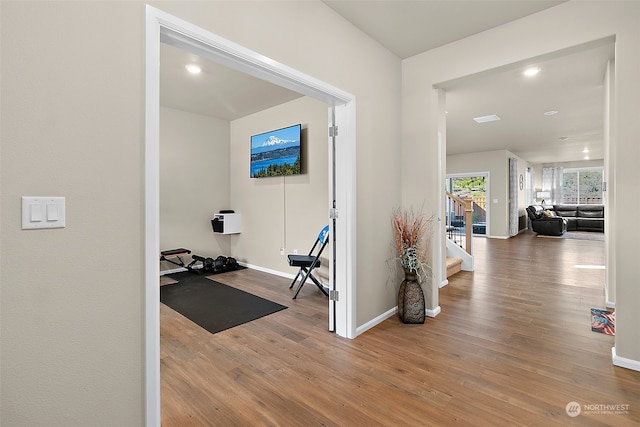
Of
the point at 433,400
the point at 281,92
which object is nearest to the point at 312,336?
the point at 433,400

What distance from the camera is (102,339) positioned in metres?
1.30

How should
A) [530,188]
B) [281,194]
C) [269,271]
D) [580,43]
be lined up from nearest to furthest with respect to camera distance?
[580,43]
[281,194]
[269,271]
[530,188]

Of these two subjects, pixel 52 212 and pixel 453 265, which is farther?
pixel 453 265

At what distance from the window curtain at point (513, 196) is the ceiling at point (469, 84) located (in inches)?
71.3

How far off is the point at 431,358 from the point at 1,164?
2.64 meters

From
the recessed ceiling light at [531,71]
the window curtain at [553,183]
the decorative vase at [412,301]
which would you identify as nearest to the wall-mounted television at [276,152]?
the decorative vase at [412,301]

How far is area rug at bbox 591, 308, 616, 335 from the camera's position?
2.77m

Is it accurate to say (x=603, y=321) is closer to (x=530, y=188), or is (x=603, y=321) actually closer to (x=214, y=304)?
(x=214, y=304)

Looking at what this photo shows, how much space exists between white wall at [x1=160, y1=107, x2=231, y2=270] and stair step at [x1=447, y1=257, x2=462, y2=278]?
3.88 meters

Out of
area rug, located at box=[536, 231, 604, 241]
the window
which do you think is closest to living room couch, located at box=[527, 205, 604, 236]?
area rug, located at box=[536, 231, 604, 241]

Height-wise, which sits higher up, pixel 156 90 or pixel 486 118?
pixel 486 118

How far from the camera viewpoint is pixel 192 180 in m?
5.37

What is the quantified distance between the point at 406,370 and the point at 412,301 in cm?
89

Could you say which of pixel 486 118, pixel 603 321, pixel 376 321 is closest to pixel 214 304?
pixel 376 321
